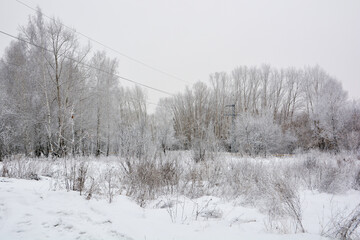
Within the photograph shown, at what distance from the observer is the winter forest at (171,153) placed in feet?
12.1

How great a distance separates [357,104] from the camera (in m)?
23.5

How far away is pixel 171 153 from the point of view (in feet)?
30.1

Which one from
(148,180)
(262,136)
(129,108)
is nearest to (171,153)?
(148,180)

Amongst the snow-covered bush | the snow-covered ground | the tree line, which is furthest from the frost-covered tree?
the snow-covered ground

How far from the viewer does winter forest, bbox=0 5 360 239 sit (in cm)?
369

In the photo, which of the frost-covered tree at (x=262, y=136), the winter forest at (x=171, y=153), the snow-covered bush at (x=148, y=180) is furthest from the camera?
the frost-covered tree at (x=262, y=136)

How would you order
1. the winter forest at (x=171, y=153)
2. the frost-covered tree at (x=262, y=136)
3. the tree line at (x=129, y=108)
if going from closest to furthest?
1. the winter forest at (x=171, y=153)
2. the tree line at (x=129, y=108)
3. the frost-covered tree at (x=262, y=136)

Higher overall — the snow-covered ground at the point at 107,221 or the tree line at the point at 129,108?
the tree line at the point at 129,108

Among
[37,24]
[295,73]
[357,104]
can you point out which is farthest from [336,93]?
[37,24]

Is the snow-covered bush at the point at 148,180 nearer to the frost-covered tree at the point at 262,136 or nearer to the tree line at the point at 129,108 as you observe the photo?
the tree line at the point at 129,108

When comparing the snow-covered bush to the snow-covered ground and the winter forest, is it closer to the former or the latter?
the winter forest

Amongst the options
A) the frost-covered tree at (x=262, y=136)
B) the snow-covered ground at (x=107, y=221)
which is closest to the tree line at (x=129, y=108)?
the frost-covered tree at (x=262, y=136)

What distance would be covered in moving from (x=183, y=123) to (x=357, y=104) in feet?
85.3

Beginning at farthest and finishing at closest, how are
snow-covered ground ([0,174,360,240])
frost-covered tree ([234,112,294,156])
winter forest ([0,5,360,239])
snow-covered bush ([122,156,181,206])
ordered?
frost-covered tree ([234,112,294,156])
snow-covered bush ([122,156,181,206])
winter forest ([0,5,360,239])
snow-covered ground ([0,174,360,240])
